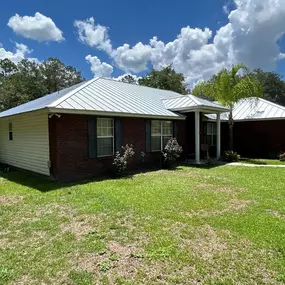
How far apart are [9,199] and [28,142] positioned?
4.73 meters

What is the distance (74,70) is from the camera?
147 feet

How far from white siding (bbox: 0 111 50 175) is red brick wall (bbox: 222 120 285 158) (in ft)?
44.7

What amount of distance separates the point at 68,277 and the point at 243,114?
17395mm

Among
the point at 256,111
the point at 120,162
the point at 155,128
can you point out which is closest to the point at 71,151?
the point at 120,162

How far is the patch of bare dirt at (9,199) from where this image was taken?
6740 millimetres

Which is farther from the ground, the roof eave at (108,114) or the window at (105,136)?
the roof eave at (108,114)

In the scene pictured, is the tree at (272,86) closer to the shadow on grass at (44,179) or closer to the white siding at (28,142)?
the shadow on grass at (44,179)

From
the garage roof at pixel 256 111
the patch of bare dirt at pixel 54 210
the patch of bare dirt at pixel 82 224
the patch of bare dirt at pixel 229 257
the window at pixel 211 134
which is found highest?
the garage roof at pixel 256 111

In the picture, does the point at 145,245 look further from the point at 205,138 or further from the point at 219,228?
the point at 205,138

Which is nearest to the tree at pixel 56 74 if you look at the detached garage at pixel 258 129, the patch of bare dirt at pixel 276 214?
the detached garage at pixel 258 129

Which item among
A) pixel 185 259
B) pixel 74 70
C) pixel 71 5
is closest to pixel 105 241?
pixel 185 259

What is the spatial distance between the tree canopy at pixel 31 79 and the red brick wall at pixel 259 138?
85.7ft

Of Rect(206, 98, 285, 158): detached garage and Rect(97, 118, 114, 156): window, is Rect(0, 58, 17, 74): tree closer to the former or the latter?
Rect(206, 98, 285, 158): detached garage

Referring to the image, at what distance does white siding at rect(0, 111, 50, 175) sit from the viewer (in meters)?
9.92
